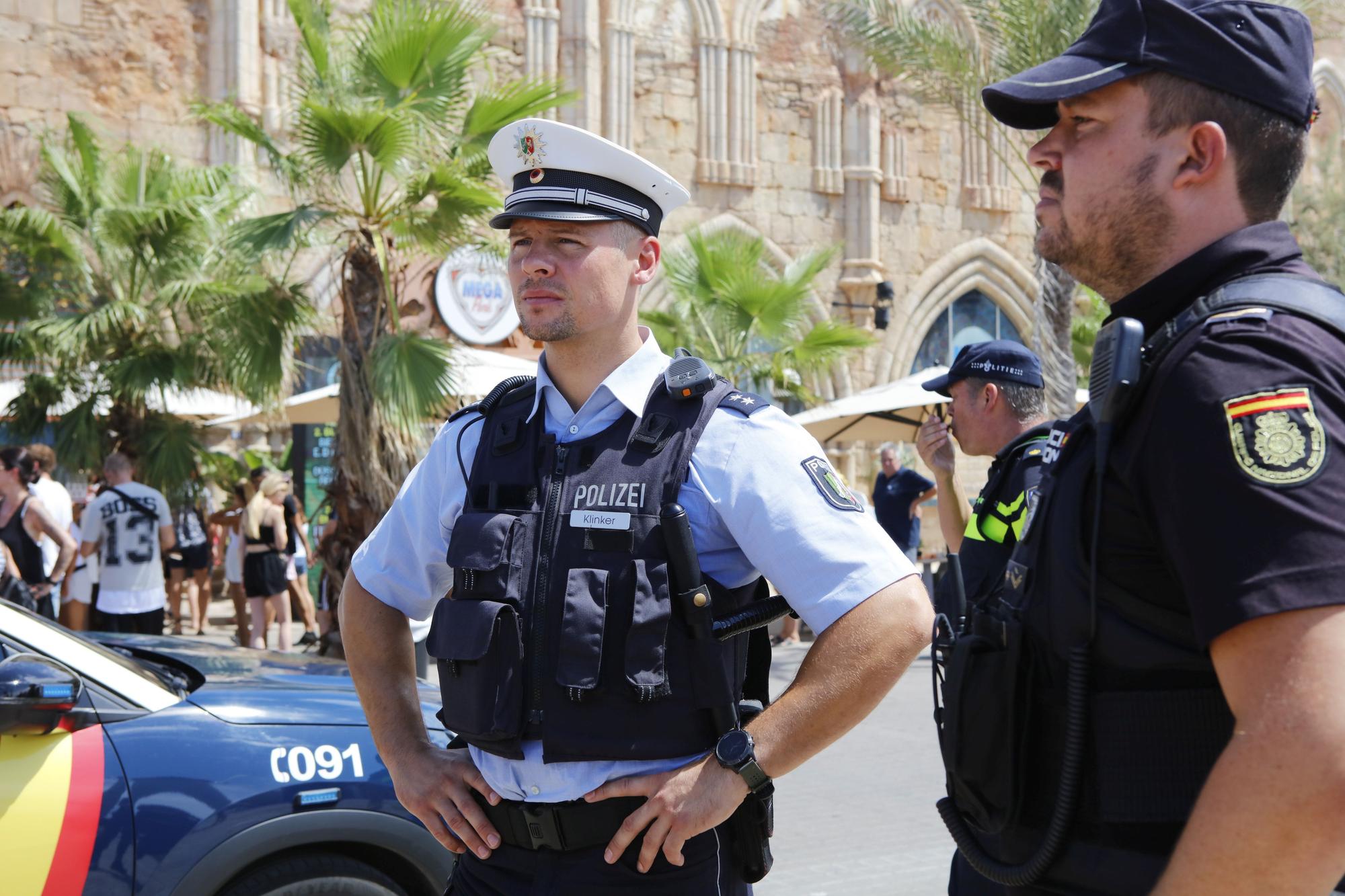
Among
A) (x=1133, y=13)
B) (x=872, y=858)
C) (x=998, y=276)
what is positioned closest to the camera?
(x=1133, y=13)

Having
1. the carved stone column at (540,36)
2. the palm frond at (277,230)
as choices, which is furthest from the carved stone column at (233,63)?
the palm frond at (277,230)

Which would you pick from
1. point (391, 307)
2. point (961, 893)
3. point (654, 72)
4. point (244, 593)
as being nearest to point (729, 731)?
point (961, 893)

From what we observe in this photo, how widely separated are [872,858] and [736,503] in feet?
13.6

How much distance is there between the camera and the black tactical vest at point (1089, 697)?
A: 1.36 metres

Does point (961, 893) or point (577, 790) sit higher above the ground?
point (577, 790)

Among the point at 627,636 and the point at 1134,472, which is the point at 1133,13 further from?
the point at 627,636

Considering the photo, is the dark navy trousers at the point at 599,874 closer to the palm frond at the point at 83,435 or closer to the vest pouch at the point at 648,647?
the vest pouch at the point at 648,647

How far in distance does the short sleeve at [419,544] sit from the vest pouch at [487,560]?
228mm

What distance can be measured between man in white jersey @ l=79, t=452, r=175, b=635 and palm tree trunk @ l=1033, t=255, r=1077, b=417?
904 centimetres

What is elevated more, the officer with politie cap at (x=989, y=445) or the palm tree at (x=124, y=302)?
the palm tree at (x=124, y=302)

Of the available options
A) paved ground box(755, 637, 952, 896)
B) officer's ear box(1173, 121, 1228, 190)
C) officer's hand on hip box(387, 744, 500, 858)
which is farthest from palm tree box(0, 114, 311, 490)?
officer's ear box(1173, 121, 1228, 190)

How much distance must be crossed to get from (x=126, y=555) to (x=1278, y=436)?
8427 millimetres

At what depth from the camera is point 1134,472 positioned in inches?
53.5

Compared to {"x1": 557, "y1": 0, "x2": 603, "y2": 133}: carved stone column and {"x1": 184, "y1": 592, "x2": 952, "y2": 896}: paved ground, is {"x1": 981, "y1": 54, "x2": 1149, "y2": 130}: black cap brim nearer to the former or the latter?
{"x1": 184, "y1": 592, "x2": 952, "y2": 896}: paved ground
